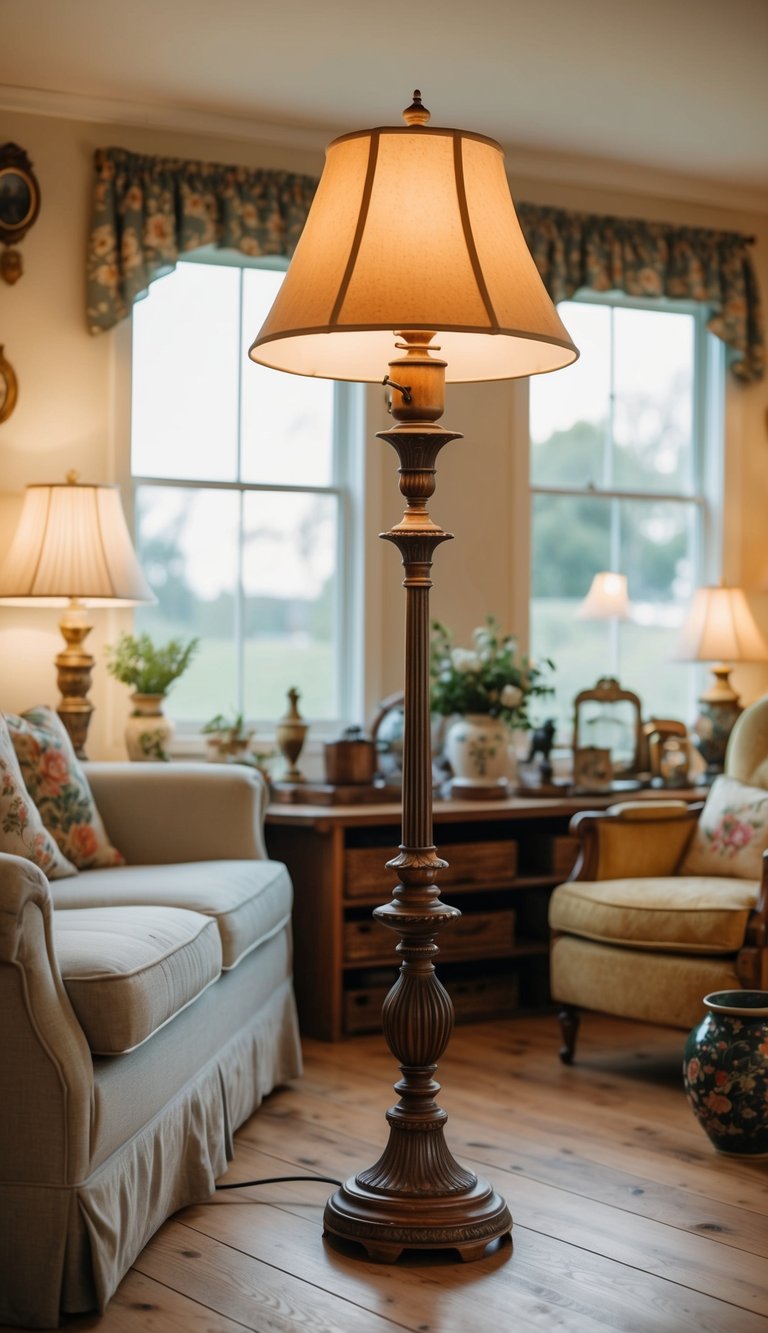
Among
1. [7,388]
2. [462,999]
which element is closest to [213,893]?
[462,999]

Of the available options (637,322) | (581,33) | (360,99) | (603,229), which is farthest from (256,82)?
(637,322)

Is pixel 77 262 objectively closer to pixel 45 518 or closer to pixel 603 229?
pixel 45 518

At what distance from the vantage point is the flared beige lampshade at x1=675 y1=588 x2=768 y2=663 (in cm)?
486

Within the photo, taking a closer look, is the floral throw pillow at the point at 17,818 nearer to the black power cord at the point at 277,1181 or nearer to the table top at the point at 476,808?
the black power cord at the point at 277,1181

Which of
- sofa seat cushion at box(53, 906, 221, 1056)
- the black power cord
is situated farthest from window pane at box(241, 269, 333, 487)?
the black power cord

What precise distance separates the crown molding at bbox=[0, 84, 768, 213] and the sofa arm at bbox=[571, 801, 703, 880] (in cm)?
231

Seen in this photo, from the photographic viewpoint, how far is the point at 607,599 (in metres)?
4.88

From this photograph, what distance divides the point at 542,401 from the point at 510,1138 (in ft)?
9.26

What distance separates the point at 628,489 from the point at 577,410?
36cm

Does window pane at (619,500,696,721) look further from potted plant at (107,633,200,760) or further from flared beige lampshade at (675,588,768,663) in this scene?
potted plant at (107,633,200,760)

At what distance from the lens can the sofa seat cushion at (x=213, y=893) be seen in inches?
116

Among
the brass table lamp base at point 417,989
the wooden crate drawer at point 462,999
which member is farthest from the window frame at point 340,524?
the brass table lamp base at point 417,989

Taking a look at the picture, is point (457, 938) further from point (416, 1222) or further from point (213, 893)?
point (416, 1222)

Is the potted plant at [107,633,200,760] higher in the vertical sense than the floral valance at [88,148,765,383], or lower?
lower
